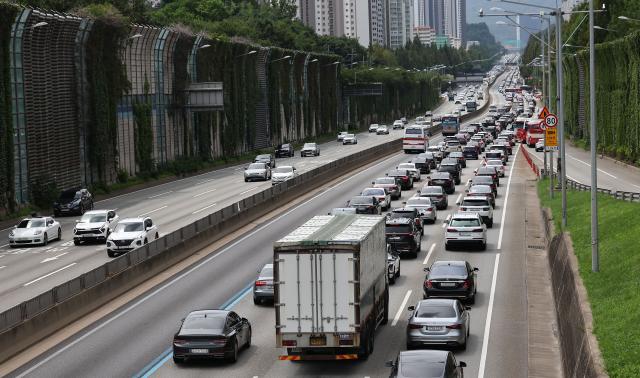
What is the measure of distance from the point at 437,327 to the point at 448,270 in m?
7.32

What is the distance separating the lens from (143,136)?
92375 millimetres

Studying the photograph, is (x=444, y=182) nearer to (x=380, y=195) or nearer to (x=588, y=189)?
(x=380, y=195)

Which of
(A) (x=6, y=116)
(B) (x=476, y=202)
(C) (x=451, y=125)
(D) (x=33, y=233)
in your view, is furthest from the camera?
(C) (x=451, y=125)

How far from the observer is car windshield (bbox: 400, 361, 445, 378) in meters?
20.3

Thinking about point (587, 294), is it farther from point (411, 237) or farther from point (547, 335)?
point (411, 237)

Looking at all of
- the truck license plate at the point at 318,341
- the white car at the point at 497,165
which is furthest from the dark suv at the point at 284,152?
the truck license plate at the point at 318,341

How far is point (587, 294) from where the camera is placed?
28.2 meters

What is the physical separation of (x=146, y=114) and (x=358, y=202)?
41.4 meters

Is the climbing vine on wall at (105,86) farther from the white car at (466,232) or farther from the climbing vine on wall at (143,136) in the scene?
the white car at (466,232)

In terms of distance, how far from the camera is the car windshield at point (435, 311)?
2695 centimetres

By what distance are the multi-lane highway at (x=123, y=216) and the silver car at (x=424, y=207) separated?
11.6 m

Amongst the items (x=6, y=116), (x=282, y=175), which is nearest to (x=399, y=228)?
(x=6, y=116)

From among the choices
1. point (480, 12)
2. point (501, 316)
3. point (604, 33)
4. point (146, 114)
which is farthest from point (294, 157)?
point (501, 316)

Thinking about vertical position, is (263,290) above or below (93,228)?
below
